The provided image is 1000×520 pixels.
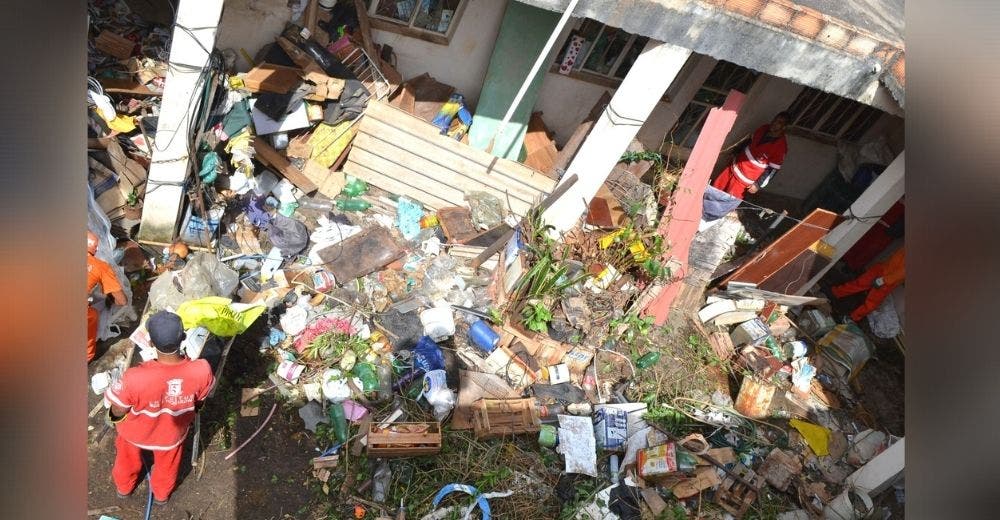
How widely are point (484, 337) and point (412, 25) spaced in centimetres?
410

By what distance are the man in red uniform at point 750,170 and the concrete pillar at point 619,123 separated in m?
1.72

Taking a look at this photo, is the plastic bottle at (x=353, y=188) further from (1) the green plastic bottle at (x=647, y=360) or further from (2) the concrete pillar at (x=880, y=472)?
(2) the concrete pillar at (x=880, y=472)

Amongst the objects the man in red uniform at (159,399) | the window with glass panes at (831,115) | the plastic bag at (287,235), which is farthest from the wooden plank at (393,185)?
the window with glass panes at (831,115)

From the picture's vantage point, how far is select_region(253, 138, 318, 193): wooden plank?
713 cm

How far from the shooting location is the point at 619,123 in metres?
6.74

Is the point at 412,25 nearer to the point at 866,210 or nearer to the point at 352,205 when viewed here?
the point at 352,205

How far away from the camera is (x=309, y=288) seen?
21.2 ft

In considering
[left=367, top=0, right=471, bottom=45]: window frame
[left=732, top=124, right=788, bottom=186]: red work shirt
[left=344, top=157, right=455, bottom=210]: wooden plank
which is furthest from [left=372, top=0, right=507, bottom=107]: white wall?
[left=732, top=124, right=788, bottom=186]: red work shirt

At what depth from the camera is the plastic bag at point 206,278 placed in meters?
5.66

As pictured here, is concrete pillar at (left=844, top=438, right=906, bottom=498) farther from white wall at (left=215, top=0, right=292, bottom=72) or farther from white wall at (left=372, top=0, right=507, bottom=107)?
white wall at (left=215, top=0, right=292, bottom=72)
